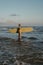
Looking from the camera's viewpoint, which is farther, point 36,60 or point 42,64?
point 36,60

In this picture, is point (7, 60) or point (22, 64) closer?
point (22, 64)

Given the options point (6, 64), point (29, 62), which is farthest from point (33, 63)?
point (6, 64)

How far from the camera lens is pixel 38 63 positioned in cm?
905

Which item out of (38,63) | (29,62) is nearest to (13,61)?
(29,62)

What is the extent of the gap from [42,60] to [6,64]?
8.21 feet

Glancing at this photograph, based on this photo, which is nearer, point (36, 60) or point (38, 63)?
point (38, 63)

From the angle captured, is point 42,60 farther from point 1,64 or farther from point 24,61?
point 1,64

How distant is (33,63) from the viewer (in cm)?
905

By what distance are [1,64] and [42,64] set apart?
8.07 feet

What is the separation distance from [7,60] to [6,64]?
0.85 metres

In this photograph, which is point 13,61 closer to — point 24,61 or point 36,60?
point 24,61

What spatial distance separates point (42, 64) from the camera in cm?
887

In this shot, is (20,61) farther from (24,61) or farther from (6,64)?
(6,64)


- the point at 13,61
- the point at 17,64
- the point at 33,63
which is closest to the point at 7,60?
the point at 13,61
